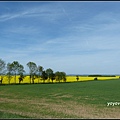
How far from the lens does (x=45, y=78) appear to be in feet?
290

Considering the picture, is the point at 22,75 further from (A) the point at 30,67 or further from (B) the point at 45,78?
(B) the point at 45,78

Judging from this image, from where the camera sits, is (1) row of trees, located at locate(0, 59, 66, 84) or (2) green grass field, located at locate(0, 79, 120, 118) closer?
(2) green grass field, located at locate(0, 79, 120, 118)

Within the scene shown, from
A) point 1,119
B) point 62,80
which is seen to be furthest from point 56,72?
point 1,119

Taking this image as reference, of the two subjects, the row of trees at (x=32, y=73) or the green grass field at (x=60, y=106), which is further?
the row of trees at (x=32, y=73)

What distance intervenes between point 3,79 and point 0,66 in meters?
13.1

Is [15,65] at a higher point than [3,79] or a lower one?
higher

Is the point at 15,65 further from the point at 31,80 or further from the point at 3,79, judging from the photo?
the point at 31,80

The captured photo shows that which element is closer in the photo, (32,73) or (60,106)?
(60,106)

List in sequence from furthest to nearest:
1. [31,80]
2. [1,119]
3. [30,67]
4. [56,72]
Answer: [56,72], [31,80], [30,67], [1,119]

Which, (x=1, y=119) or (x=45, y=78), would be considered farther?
(x=45, y=78)

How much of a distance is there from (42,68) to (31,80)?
7887mm

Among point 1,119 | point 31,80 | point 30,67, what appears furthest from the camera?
point 31,80

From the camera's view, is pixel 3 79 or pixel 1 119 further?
pixel 3 79

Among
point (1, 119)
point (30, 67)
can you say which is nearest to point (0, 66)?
point (30, 67)
